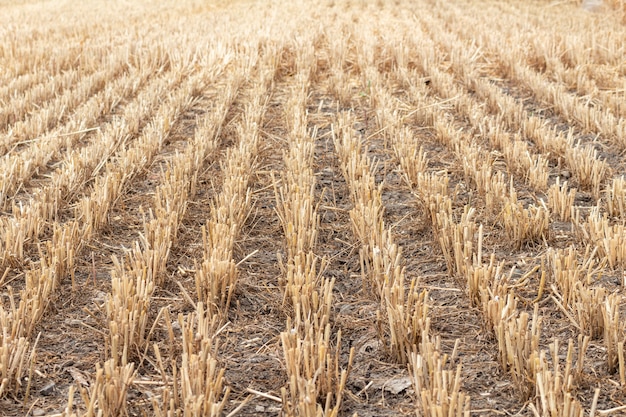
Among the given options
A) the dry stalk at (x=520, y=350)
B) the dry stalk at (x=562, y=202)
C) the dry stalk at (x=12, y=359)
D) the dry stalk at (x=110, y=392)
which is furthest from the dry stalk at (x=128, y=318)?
the dry stalk at (x=562, y=202)

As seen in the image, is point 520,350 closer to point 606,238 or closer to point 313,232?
point 606,238

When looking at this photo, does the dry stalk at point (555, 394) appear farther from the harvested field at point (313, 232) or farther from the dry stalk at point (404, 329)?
the dry stalk at point (404, 329)

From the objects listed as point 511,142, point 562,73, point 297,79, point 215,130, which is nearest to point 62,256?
point 215,130

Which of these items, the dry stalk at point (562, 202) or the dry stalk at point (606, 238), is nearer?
the dry stalk at point (606, 238)

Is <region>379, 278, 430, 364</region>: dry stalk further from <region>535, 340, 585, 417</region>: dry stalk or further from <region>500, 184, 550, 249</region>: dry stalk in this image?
<region>500, 184, 550, 249</region>: dry stalk

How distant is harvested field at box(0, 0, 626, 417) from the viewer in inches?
80.0

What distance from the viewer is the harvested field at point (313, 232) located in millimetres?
2031

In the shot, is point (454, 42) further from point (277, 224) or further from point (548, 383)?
point (548, 383)

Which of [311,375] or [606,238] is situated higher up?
[606,238]

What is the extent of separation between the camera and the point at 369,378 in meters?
2.14

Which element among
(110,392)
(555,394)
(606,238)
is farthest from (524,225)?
(110,392)

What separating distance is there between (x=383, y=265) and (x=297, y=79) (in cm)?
381

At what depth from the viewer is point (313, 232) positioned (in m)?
2.97

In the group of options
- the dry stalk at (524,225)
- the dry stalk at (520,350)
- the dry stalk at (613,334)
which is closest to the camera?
the dry stalk at (520,350)
